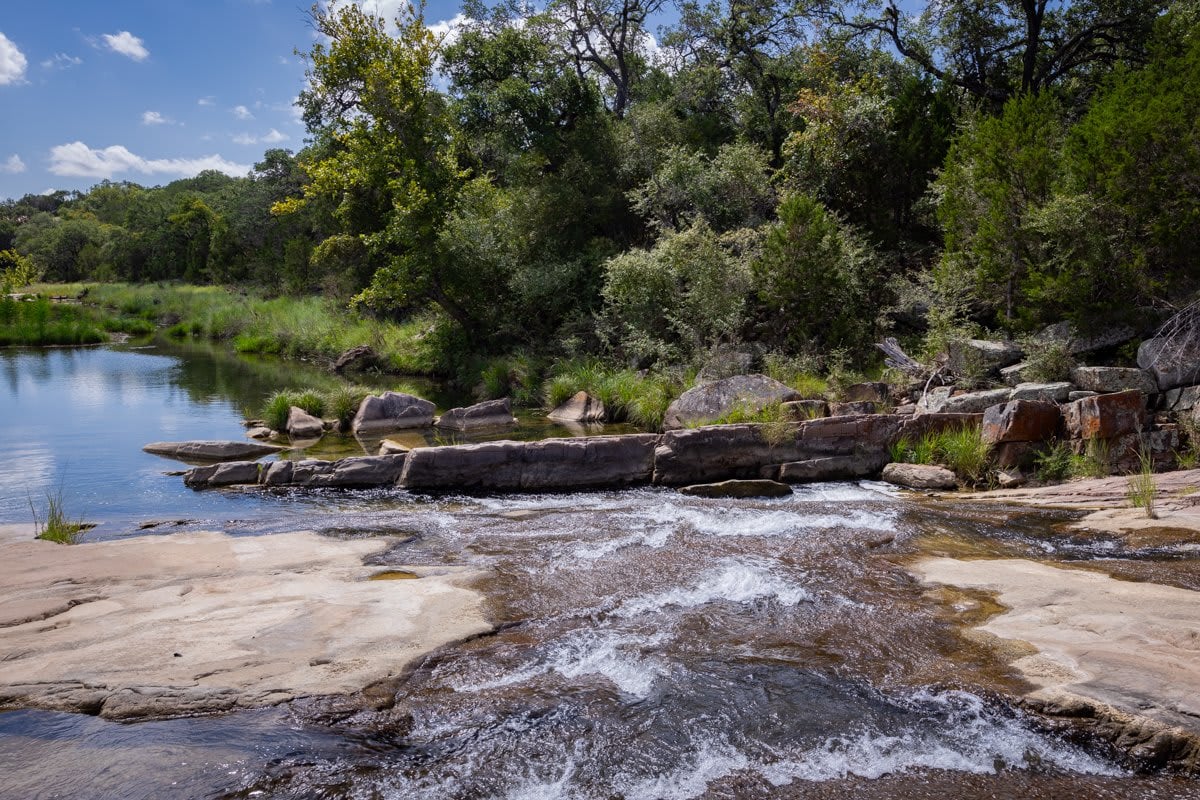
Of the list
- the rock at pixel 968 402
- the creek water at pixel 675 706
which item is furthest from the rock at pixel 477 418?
the rock at pixel 968 402

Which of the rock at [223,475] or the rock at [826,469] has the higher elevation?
the rock at [826,469]

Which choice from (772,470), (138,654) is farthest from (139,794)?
(772,470)

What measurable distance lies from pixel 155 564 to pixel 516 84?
20.9 meters

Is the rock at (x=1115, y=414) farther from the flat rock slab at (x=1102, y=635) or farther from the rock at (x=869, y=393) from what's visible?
the flat rock slab at (x=1102, y=635)

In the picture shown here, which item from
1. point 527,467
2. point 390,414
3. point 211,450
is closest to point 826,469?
point 527,467

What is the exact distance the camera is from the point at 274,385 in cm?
2414

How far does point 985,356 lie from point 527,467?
8265 mm

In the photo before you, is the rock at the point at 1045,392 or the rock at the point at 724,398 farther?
the rock at the point at 724,398

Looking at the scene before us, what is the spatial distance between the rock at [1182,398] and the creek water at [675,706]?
3.92m

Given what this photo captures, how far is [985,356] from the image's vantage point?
1329 centimetres

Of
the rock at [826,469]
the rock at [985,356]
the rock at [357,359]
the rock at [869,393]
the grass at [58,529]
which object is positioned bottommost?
the grass at [58,529]

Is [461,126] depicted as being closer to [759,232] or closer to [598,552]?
[759,232]

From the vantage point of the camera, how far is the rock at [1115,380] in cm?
1131

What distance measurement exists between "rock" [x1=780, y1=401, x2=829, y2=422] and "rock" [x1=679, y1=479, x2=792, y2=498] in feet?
6.86
